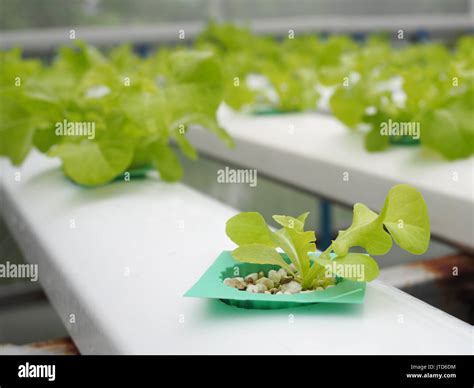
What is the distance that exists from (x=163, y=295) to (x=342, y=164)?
0.53 metres

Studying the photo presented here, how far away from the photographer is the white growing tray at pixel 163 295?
47 cm

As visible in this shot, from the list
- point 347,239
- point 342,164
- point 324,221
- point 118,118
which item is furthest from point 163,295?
point 324,221

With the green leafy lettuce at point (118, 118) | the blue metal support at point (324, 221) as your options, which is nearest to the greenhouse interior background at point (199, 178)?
the green leafy lettuce at point (118, 118)

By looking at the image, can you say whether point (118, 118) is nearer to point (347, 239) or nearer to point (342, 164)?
point (342, 164)

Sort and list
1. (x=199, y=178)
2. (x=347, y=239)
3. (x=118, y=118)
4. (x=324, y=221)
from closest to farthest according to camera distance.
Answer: (x=347, y=239), (x=118, y=118), (x=199, y=178), (x=324, y=221)

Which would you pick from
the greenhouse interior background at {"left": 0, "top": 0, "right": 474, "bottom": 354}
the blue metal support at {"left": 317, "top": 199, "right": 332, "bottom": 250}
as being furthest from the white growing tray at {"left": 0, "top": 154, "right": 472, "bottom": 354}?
the blue metal support at {"left": 317, "top": 199, "right": 332, "bottom": 250}

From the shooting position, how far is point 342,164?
1041 millimetres

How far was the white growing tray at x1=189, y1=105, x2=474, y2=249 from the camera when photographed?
0.84 metres

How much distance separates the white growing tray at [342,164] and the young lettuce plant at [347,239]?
11.1 inches

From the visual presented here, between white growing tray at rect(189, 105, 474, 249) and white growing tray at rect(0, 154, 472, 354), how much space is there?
234mm

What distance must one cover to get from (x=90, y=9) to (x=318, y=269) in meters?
4.02

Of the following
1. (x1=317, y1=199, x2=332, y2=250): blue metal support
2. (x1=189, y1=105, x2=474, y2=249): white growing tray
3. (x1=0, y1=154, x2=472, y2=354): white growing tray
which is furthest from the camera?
(x1=317, y1=199, x2=332, y2=250): blue metal support

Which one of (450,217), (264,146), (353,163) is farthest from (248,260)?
(264,146)

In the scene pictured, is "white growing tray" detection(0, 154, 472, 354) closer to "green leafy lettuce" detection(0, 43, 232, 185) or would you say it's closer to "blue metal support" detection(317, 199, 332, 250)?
"green leafy lettuce" detection(0, 43, 232, 185)
